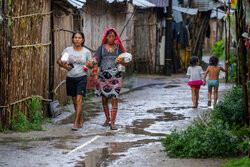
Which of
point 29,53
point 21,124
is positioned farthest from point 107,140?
point 29,53

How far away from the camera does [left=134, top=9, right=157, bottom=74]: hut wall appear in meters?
18.6

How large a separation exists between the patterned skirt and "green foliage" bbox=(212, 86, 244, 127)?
1816 millimetres

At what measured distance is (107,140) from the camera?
21.1 ft

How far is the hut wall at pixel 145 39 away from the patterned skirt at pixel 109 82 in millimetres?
11160

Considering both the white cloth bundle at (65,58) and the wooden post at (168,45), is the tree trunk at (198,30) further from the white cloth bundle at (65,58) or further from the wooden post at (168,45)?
the white cloth bundle at (65,58)

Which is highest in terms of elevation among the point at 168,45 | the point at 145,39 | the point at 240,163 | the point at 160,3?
the point at 160,3

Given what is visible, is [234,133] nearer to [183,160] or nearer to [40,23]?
[183,160]

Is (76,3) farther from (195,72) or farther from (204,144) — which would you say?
(204,144)

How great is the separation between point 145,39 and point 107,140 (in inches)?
496

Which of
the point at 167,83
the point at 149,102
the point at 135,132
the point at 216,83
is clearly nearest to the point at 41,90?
the point at 135,132

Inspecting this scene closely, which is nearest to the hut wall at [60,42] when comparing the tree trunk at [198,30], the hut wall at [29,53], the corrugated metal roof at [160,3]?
the hut wall at [29,53]

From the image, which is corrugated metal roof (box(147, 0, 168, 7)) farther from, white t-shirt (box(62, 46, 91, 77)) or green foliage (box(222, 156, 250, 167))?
green foliage (box(222, 156, 250, 167))

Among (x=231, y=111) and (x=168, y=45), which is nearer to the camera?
(x=231, y=111)

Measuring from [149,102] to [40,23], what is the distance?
405cm
